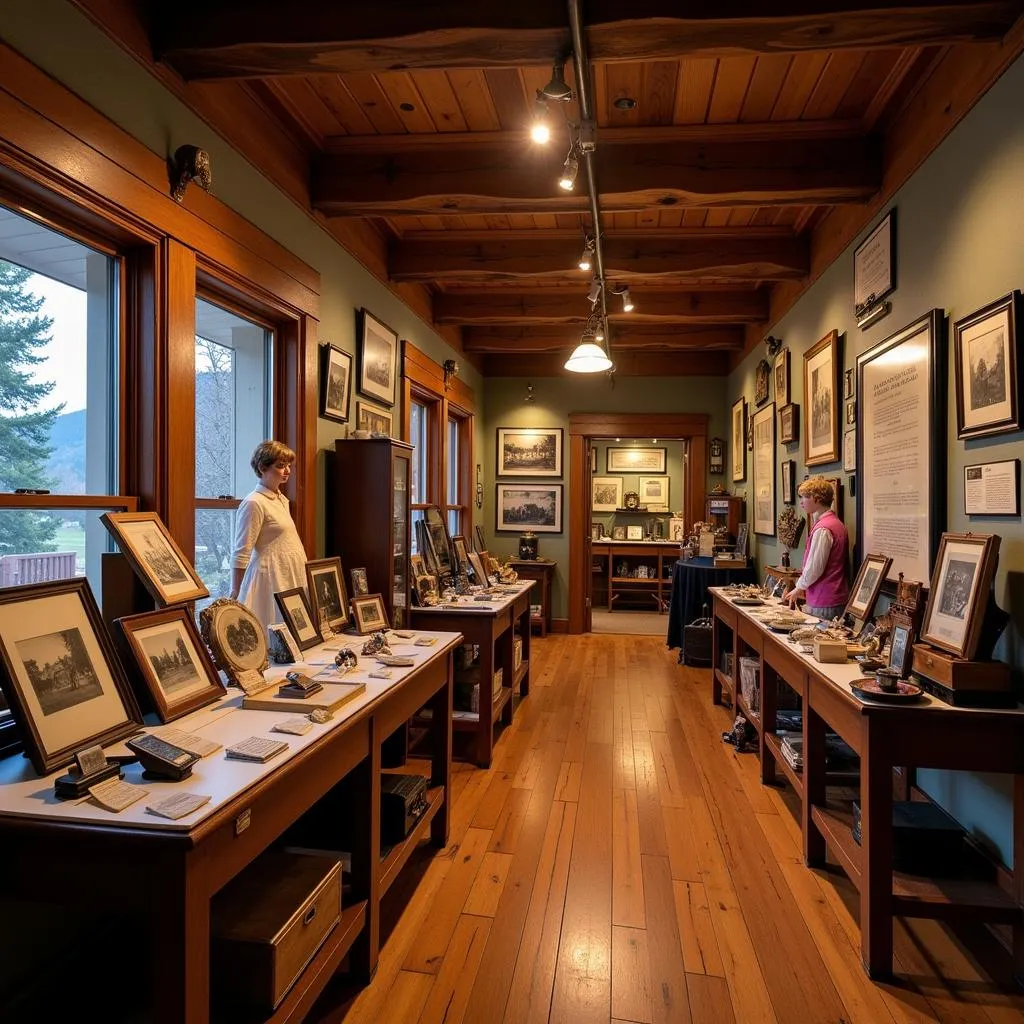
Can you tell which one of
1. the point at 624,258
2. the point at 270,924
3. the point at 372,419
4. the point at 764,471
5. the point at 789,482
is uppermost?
the point at 624,258

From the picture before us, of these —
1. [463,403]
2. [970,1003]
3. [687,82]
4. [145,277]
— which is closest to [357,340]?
[145,277]

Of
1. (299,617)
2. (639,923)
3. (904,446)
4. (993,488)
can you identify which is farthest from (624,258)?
(639,923)

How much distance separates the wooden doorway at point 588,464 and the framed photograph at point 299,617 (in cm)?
518

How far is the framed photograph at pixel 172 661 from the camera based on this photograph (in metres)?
1.65

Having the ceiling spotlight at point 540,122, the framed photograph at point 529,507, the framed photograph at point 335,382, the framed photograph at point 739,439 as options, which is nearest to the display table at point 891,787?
the ceiling spotlight at point 540,122

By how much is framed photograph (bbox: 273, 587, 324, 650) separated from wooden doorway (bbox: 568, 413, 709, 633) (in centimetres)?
518

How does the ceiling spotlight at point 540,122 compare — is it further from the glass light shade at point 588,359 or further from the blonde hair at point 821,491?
the blonde hair at point 821,491

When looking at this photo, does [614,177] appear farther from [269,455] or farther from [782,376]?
[782,376]

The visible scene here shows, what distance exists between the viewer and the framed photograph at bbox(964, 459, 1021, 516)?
2215 millimetres

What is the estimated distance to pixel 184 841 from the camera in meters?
1.17

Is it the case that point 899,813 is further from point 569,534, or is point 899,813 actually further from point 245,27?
point 569,534

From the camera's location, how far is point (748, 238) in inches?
179

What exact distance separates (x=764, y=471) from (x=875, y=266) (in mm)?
2455

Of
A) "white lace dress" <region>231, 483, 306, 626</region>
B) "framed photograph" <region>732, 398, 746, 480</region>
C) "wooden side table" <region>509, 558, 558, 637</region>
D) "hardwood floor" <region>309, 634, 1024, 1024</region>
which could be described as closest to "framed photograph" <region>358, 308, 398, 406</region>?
"white lace dress" <region>231, 483, 306, 626</region>
